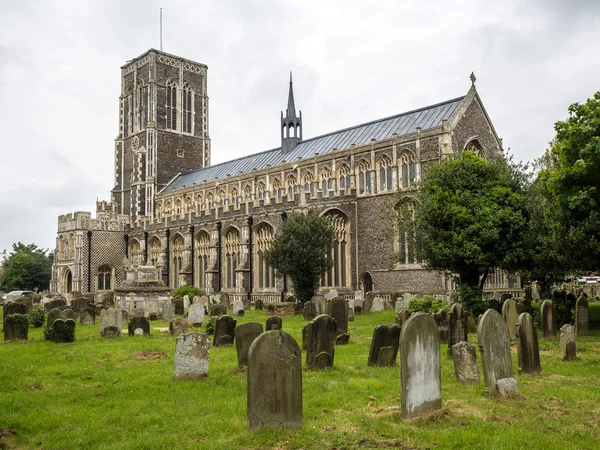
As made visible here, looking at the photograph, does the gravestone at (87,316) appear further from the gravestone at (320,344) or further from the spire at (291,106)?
the spire at (291,106)

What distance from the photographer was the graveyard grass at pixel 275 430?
17.7 feet

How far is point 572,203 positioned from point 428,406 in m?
7.84

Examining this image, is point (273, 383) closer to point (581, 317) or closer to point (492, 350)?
point (492, 350)

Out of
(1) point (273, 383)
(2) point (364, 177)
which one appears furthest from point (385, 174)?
(1) point (273, 383)

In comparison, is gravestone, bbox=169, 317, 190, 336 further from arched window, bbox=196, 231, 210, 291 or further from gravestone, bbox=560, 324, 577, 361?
arched window, bbox=196, 231, 210, 291

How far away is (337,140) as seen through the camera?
1307 inches

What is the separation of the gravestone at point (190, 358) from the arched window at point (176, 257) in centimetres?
2972

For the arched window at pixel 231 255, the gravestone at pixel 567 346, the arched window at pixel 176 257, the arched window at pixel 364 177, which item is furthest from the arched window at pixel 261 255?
the gravestone at pixel 567 346

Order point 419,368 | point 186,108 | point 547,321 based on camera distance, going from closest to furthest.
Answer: point 419,368 < point 547,321 < point 186,108

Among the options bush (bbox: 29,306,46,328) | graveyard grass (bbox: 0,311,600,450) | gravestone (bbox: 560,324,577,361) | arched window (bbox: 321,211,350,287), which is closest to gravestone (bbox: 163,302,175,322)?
bush (bbox: 29,306,46,328)

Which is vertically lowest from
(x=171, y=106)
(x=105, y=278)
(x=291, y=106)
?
(x=105, y=278)

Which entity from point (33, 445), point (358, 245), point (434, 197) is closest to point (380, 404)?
point (33, 445)

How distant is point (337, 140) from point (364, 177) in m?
5.92

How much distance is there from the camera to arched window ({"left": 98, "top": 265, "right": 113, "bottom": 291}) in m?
40.7
